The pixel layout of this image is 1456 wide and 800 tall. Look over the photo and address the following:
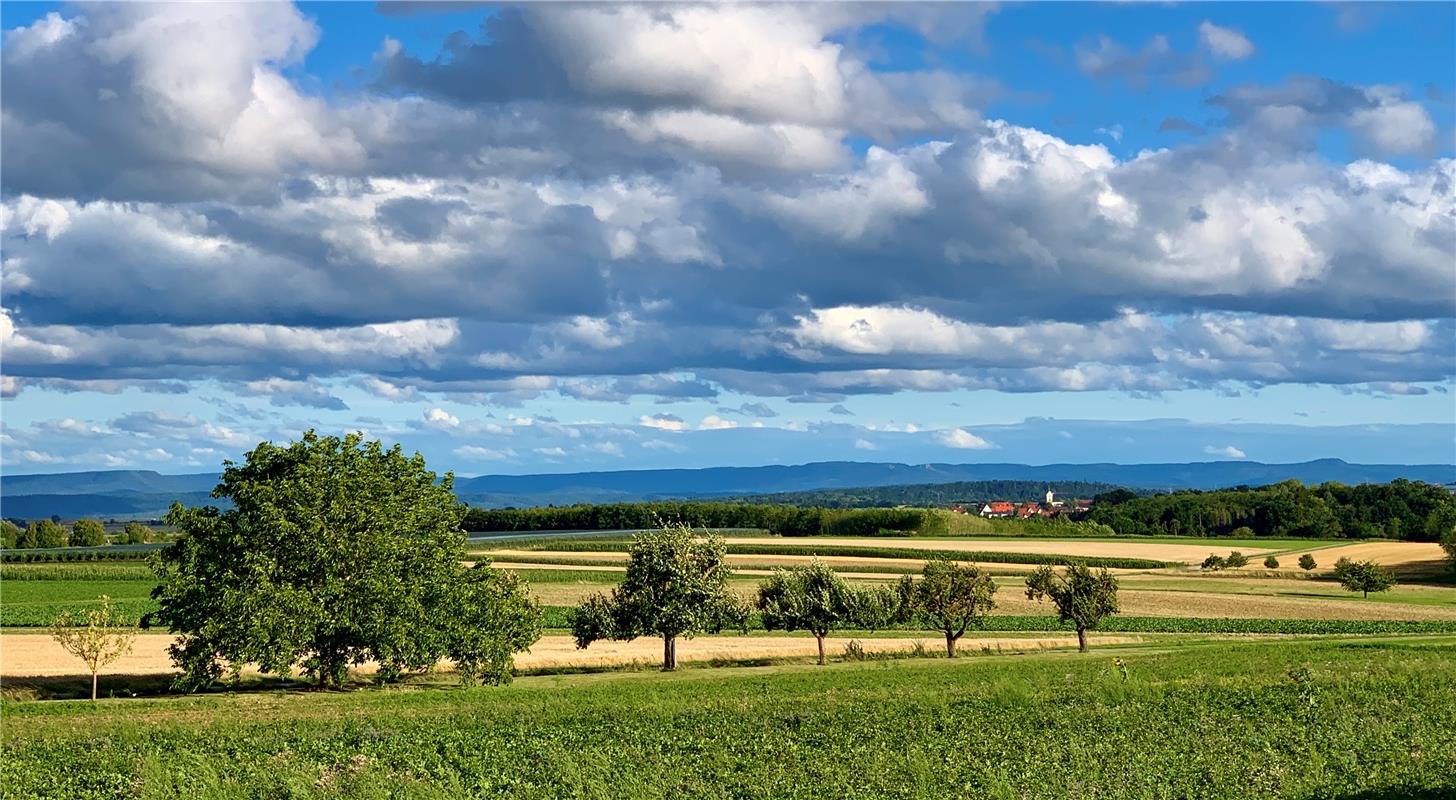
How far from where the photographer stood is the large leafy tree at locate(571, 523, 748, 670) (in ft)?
230

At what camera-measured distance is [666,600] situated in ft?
231

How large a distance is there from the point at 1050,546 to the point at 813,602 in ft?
345

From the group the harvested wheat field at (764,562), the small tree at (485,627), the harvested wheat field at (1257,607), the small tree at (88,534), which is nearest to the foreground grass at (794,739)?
the small tree at (485,627)

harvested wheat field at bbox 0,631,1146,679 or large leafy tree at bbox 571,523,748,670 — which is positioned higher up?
large leafy tree at bbox 571,523,748,670

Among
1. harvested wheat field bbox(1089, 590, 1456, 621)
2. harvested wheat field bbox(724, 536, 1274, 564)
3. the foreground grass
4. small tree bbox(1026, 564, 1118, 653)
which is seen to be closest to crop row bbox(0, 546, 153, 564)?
harvested wheat field bbox(724, 536, 1274, 564)

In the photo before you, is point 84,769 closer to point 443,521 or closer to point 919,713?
point 919,713

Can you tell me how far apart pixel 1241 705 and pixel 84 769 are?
3299 cm

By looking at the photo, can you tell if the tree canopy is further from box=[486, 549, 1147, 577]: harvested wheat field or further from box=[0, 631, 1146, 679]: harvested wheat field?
box=[486, 549, 1147, 577]: harvested wheat field

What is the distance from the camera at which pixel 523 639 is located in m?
62.6

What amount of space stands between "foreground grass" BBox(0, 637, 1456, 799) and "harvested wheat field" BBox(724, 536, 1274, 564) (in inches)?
4213

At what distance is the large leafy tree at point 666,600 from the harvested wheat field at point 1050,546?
92.8 meters

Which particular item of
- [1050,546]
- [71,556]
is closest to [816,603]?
[1050,546]

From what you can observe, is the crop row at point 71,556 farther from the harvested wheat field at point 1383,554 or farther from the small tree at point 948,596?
the harvested wheat field at point 1383,554

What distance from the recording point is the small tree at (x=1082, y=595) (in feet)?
261
